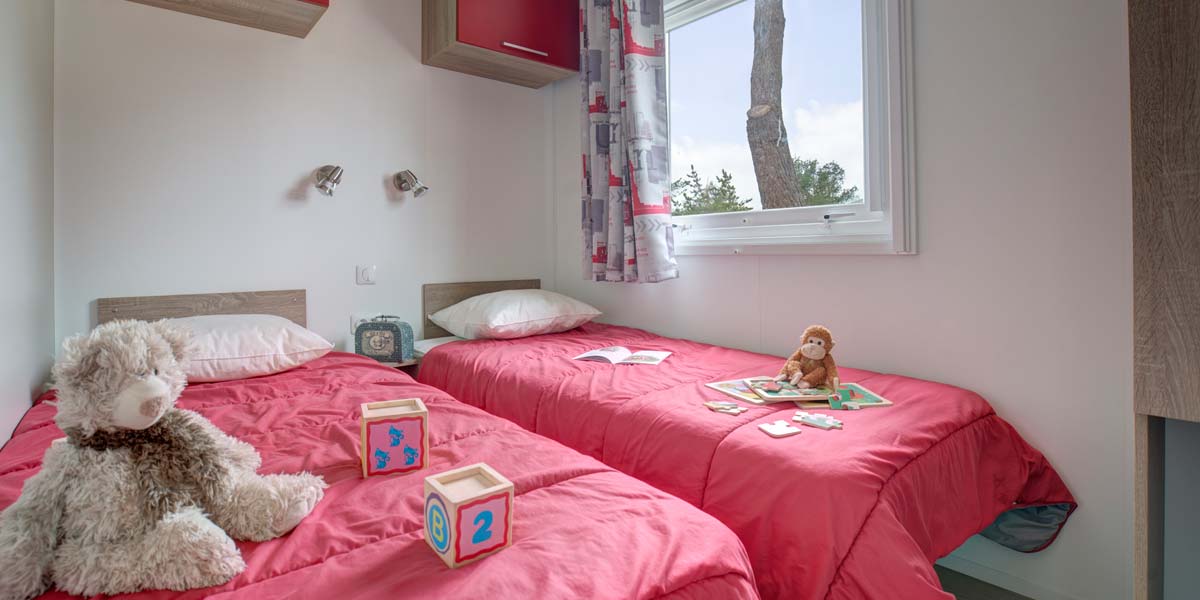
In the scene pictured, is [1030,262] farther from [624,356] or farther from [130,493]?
[130,493]

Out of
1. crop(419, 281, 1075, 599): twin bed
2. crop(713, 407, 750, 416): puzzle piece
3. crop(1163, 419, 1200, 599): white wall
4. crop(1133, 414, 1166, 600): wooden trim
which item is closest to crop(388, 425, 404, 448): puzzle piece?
crop(419, 281, 1075, 599): twin bed

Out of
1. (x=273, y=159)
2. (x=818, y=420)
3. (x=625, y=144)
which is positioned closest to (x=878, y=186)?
(x=818, y=420)

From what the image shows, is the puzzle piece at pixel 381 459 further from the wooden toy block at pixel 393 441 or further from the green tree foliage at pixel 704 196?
the green tree foliage at pixel 704 196

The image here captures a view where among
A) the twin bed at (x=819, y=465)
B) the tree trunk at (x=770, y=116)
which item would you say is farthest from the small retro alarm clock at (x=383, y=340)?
the tree trunk at (x=770, y=116)

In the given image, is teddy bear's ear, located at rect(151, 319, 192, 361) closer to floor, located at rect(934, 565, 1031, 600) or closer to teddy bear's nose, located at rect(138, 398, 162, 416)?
teddy bear's nose, located at rect(138, 398, 162, 416)

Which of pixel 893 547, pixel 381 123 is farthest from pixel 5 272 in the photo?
pixel 893 547

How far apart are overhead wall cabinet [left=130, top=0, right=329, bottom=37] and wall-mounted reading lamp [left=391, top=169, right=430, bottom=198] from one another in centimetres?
70

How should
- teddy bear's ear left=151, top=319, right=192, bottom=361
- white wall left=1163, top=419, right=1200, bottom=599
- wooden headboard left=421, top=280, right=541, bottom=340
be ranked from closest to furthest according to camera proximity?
teddy bear's ear left=151, top=319, right=192, bottom=361, white wall left=1163, top=419, right=1200, bottom=599, wooden headboard left=421, top=280, right=541, bottom=340

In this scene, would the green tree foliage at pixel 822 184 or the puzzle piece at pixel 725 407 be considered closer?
Answer: the puzzle piece at pixel 725 407

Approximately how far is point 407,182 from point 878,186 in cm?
203

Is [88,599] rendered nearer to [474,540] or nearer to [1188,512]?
[474,540]

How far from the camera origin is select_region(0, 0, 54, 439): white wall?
138 centimetres

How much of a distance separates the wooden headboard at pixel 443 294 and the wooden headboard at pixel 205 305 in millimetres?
556

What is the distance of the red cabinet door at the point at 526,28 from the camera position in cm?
261
